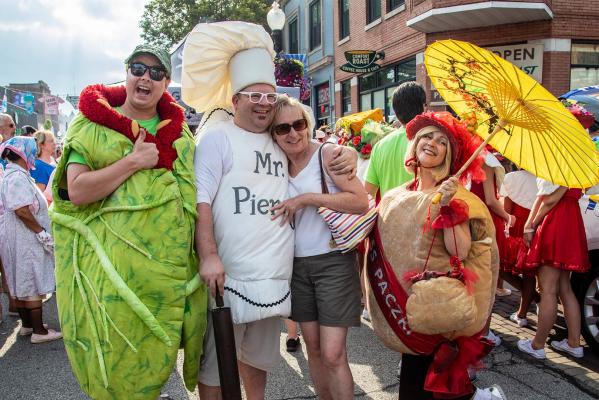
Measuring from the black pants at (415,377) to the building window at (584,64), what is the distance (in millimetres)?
10421

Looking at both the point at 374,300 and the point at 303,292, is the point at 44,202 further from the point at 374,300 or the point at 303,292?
the point at 374,300

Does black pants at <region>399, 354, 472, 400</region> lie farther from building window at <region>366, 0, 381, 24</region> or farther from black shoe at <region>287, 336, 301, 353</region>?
building window at <region>366, 0, 381, 24</region>

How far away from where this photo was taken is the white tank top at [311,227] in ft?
8.61

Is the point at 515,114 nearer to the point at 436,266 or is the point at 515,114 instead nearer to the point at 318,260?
the point at 436,266

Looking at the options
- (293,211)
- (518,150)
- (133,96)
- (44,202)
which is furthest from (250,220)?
(44,202)

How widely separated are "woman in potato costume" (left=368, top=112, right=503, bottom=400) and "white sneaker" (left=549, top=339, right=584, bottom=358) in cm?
183

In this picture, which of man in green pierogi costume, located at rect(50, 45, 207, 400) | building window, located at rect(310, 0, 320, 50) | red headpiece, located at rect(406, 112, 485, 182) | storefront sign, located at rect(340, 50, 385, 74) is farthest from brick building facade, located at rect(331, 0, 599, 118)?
man in green pierogi costume, located at rect(50, 45, 207, 400)

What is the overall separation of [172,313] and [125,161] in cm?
68

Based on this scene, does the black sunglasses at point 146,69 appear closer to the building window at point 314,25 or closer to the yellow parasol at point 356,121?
the yellow parasol at point 356,121

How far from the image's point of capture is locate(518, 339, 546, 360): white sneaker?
153 inches

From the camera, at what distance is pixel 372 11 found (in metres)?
14.5

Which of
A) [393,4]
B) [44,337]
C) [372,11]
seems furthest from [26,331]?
[372,11]

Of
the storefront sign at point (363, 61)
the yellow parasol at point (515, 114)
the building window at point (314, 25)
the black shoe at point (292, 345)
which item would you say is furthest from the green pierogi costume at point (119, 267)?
the building window at point (314, 25)

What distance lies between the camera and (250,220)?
2377 mm
